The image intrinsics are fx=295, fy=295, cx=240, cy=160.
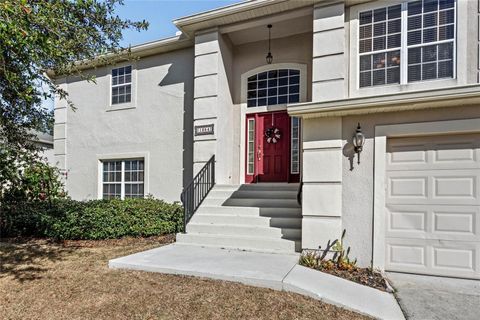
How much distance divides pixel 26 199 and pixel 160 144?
14.8 ft

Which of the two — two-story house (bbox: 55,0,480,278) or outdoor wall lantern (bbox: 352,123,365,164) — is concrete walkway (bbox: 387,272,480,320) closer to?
two-story house (bbox: 55,0,480,278)

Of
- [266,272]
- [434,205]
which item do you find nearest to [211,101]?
[266,272]

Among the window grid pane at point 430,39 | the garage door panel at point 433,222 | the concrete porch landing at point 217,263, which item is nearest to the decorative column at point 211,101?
the concrete porch landing at point 217,263

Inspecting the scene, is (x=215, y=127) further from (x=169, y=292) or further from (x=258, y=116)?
(x=169, y=292)

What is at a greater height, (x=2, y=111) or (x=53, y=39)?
(x=53, y=39)

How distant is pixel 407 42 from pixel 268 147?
403 cm

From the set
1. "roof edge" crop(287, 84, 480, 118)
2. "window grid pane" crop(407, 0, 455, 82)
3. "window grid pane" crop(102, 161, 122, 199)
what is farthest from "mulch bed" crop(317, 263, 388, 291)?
"window grid pane" crop(102, 161, 122, 199)

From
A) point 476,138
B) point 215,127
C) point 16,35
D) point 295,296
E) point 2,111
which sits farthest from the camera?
point 215,127

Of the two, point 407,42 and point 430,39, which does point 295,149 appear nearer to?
point 407,42

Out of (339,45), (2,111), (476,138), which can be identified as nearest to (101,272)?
(2,111)

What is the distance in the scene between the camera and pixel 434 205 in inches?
191

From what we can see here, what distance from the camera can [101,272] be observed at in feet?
16.1

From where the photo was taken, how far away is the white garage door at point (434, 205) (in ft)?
15.3

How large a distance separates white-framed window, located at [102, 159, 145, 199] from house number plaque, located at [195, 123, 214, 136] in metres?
2.53
